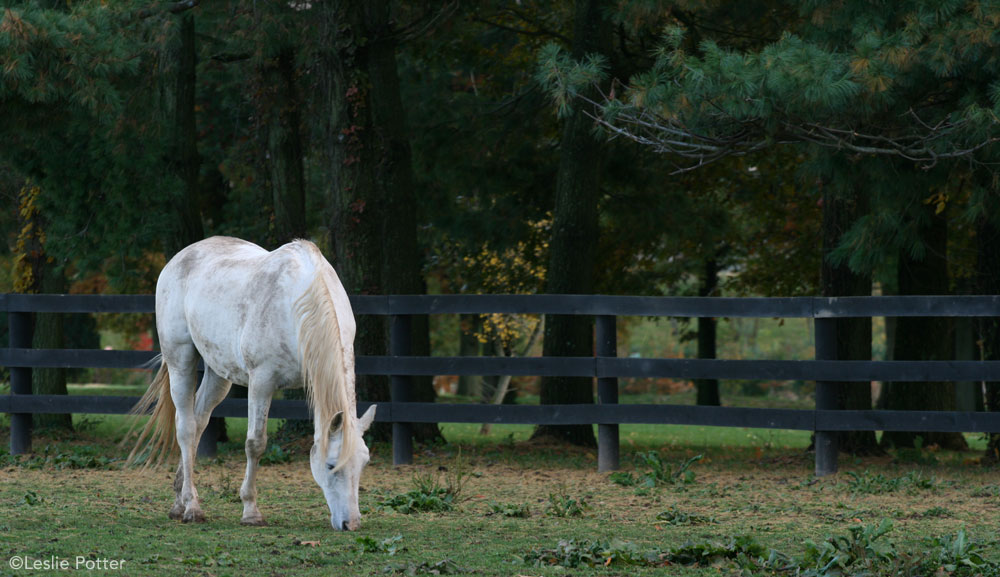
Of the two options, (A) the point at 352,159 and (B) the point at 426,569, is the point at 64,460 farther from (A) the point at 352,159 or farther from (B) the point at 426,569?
(B) the point at 426,569

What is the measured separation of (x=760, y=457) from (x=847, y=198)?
8.61 ft

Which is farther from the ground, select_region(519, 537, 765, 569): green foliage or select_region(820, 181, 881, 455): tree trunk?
select_region(820, 181, 881, 455): tree trunk

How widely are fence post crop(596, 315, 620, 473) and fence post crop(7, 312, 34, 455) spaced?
5.15 metres

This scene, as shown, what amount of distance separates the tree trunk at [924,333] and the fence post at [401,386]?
4977 mm

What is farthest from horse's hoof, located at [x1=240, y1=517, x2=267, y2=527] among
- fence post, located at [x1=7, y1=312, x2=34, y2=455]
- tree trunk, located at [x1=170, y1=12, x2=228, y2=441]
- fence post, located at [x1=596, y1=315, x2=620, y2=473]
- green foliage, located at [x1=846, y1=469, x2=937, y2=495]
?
tree trunk, located at [x1=170, y1=12, x2=228, y2=441]

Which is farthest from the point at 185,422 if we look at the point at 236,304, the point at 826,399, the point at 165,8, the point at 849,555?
the point at 165,8

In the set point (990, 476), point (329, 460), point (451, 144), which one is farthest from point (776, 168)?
point (329, 460)

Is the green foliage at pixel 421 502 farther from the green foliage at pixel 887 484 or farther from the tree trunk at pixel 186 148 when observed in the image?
the tree trunk at pixel 186 148

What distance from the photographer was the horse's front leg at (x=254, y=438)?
5941 mm

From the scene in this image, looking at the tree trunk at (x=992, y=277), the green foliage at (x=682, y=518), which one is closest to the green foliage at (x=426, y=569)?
the green foliage at (x=682, y=518)

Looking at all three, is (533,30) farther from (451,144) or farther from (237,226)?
(237,226)

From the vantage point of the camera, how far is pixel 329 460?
541cm

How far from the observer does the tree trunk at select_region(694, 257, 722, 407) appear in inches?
746

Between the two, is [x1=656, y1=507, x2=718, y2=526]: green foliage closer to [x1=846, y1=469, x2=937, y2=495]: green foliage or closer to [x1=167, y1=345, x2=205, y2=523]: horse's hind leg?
[x1=846, y1=469, x2=937, y2=495]: green foliage
